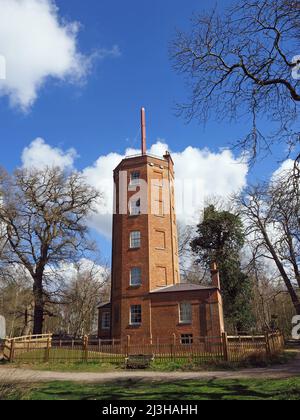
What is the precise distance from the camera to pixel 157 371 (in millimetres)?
18203

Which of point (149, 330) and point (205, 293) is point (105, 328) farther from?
point (205, 293)

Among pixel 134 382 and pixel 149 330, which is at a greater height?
pixel 149 330

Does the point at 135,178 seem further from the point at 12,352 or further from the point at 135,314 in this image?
the point at 12,352

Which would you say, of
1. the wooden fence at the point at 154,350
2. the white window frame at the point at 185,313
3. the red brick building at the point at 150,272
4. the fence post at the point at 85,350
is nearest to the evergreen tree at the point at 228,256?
the red brick building at the point at 150,272

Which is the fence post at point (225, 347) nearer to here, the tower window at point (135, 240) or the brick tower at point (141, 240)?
the brick tower at point (141, 240)

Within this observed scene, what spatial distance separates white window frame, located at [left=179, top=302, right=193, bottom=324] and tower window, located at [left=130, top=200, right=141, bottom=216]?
345 inches

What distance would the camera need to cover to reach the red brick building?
2734 cm

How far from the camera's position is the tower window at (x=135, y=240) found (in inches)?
1211

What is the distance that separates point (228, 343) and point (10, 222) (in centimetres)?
2135

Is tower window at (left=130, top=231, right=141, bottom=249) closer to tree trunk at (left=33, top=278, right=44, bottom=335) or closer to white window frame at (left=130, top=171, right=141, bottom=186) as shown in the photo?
white window frame at (left=130, top=171, right=141, bottom=186)

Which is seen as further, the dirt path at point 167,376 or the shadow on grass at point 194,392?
the dirt path at point 167,376

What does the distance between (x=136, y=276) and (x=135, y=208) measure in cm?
606
